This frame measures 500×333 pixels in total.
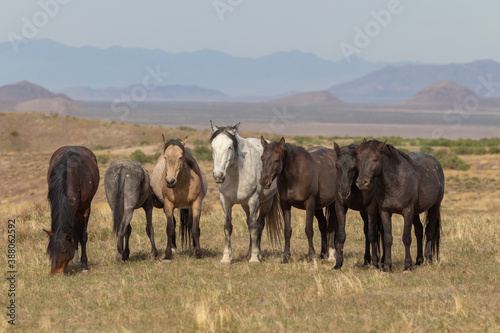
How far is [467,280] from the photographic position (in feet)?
31.3

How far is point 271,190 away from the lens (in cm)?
1176

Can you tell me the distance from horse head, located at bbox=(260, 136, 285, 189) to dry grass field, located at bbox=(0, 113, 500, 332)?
1.56 m

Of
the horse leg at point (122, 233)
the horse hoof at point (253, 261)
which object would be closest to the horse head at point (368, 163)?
the horse hoof at point (253, 261)

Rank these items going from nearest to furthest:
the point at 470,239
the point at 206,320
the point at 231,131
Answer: the point at 206,320
the point at 231,131
the point at 470,239

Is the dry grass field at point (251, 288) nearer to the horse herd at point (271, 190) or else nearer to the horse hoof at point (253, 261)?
the horse hoof at point (253, 261)

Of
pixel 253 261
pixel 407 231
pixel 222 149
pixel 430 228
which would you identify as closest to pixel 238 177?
pixel 222 149

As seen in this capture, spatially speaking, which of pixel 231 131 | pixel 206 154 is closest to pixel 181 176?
pixel 231 131

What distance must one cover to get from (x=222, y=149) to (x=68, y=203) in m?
2.68

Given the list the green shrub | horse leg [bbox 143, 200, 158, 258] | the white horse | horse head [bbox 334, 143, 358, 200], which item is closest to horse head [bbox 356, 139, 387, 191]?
horse head [bbox 334, 143, 358, 200]

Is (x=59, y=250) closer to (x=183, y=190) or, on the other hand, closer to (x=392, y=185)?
(x=183, y=190)

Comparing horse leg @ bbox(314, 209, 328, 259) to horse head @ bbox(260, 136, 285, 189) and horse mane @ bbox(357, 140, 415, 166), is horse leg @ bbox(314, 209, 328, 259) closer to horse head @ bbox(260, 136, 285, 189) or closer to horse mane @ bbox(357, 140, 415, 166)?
horse head @ bbox(260, 136, 285, 189)

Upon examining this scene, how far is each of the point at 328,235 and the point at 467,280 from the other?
3170 mm

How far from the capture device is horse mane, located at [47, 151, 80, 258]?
9898 millimetres

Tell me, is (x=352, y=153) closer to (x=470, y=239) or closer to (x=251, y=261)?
(x=251, y=261)
